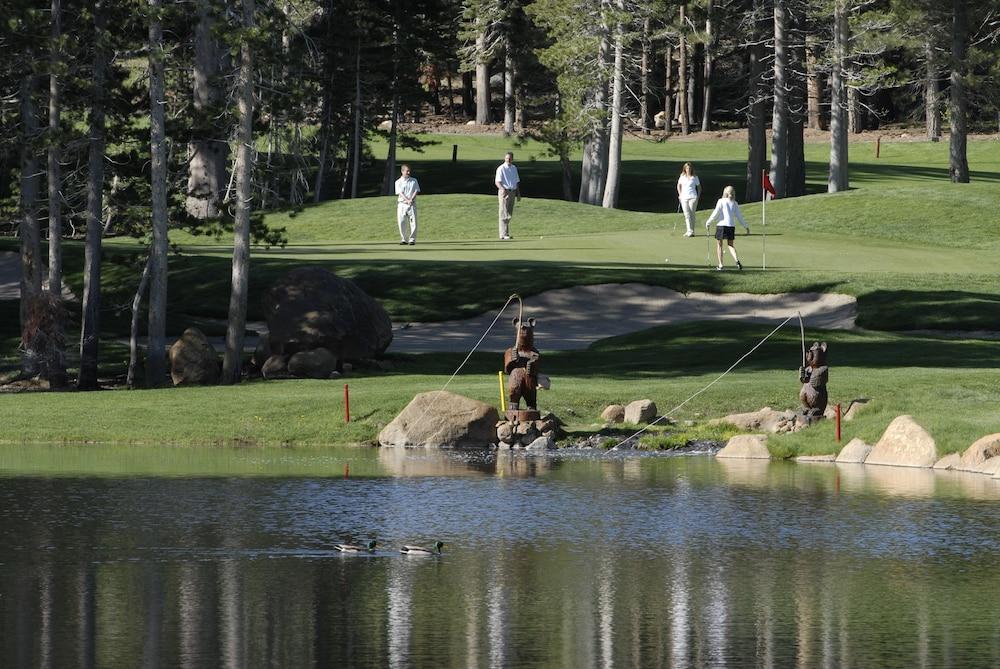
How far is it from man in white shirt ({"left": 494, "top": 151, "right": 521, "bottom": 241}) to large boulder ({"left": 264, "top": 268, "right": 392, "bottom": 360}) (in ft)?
44.1

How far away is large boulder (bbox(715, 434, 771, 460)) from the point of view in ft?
78.4

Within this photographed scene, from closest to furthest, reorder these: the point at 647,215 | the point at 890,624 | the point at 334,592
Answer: the point at 890,624
the point at 334,592
the point at 647,215

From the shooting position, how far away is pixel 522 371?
24781 mm

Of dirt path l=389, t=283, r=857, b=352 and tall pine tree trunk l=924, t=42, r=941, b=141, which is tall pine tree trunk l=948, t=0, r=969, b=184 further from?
dirt path l=389, t=283, r=857, b=352

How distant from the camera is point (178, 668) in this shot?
1141 centimetres

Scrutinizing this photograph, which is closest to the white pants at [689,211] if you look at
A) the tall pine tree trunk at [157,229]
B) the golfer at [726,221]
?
the golfer at [726,221]

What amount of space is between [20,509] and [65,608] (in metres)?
5.90

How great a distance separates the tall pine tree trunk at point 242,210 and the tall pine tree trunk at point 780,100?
30.9 metres

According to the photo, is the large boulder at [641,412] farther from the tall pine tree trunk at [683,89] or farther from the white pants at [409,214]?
the tall pine tree trunk at [683,89]

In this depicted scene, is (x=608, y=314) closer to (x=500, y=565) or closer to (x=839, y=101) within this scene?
(x=500, y=565)

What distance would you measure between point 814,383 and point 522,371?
4183mm

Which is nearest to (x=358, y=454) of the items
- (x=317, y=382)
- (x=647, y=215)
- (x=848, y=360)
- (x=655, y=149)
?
(x=317, y=382)

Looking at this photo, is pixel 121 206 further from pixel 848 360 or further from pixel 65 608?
pixel 65 608

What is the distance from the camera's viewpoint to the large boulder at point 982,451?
2184 cm
